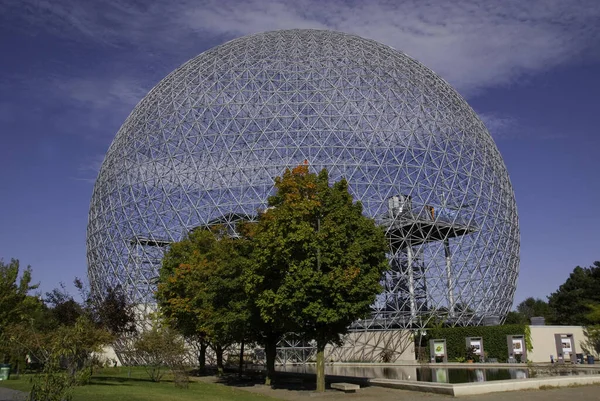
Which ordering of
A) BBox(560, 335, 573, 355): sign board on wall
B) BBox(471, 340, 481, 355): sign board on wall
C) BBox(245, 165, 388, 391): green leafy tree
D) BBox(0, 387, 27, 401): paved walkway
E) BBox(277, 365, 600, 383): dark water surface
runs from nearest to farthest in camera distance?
BBox(0, 387, 27, 401): paved walkway < BBox(245, 165, 388, 391): green leafy tree < BBox(277, 365, 600, 383): dark water surface < BBox(471, 340, 481, 355): sign board on wall < BBox(560, 335, 573, 355): sign board on wall

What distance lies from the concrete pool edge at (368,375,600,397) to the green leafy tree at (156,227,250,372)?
669cm

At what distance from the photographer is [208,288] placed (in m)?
21.9

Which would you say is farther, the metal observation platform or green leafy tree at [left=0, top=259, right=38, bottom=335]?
the metal observation platform

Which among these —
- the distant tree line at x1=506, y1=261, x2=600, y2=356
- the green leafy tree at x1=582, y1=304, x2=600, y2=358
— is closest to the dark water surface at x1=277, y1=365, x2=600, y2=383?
the green leafy tree at x1=582, y1=304, x2=600, y2=358

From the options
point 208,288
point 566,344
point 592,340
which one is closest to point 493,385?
point 208,288

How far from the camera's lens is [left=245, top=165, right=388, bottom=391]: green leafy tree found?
16.8 meters

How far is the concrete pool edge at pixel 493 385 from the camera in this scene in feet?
48.2

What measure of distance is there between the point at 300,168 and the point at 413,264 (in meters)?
18.7

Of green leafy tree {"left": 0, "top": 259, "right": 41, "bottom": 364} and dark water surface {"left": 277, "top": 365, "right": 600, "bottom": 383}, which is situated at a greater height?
green leafy tree {"left": 0, "top": 259, "right": 41, "bottom": 364}

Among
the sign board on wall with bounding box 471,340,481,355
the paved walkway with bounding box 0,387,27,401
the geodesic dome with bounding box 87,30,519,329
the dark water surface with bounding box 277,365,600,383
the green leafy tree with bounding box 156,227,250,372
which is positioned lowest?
the dark water surface with bounding box 277,365,600,383

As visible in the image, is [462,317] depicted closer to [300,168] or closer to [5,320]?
[300,168]

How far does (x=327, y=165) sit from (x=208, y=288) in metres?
13.0

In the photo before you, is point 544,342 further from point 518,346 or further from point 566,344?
point 518,346

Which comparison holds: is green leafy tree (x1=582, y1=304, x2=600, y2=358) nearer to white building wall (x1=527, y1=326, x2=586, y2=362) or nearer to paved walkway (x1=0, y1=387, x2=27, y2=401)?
white building wall (x1=527, y1=326, x2=586, y2=362)
